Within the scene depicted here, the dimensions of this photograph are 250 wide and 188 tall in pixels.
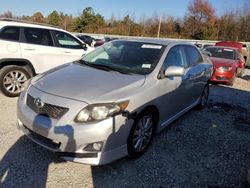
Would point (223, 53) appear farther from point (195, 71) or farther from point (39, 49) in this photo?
point (39, 49)

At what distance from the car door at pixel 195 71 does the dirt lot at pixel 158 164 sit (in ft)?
2.43

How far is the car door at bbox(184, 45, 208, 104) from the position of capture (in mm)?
5184

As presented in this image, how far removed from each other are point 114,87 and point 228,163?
2.08 metres

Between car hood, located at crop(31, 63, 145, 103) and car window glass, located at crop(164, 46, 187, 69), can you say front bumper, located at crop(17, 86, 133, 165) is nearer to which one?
car hood, located at crop(31, 63, 145, 103)

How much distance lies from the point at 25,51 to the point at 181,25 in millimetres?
50060

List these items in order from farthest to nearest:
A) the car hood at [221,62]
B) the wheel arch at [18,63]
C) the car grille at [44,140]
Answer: the car hood at [221,62] → the wheel arch at [18,63] → the car grille at [44,140]

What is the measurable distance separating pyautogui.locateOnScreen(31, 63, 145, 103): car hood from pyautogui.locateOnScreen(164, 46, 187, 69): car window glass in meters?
0.76

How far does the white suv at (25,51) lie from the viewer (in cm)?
604

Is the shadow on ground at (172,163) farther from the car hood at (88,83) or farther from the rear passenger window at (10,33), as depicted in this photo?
the rear passenger window at (10,33)

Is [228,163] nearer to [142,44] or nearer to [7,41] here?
[142,44]

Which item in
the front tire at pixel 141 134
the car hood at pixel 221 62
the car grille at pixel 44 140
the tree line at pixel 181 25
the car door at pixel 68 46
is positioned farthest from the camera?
the tree line at pixel 181 25

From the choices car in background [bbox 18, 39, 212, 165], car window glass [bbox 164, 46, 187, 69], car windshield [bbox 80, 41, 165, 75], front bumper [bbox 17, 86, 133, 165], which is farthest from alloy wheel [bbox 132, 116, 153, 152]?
car window glass [bbox 164, 46, 187, 69]

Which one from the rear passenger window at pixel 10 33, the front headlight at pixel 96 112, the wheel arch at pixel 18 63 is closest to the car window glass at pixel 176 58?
the front headlight at pixel 96 112

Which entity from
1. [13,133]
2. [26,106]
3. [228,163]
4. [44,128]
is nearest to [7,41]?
[13,133]
